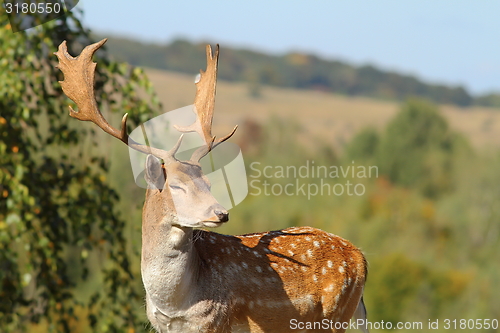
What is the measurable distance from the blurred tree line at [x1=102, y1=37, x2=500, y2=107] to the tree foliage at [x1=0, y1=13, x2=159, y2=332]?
96.5m

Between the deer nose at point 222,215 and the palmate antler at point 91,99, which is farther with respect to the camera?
the palmate antler at point 91,99

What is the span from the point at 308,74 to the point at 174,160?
408 feet

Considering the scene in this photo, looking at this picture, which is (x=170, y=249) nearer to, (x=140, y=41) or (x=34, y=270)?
(x=34, y=270)

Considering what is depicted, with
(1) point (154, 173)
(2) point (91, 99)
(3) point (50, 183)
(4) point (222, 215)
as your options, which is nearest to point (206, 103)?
(1) point (154, 173)

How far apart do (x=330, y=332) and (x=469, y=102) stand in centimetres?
11597

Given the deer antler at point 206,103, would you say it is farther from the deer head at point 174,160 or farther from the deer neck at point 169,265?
the deer neck at point 169,265

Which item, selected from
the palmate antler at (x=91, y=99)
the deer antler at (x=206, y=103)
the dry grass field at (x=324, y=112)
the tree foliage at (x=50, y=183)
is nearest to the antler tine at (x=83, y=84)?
the palmate antler at (x=91, y=99)

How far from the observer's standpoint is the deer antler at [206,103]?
16.9 ft

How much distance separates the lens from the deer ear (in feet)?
15.8

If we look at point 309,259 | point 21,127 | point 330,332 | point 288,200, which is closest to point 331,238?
point 309,259

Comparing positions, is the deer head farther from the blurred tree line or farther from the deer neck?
the blurred tree line

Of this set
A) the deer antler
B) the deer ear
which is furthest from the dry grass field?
the deer ear

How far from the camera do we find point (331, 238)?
5.89m

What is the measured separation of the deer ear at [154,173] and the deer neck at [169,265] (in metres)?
0.21
